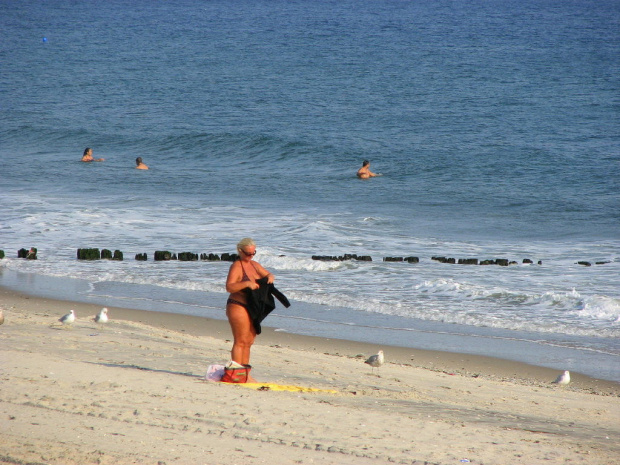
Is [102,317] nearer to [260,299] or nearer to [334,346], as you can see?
[334,346]

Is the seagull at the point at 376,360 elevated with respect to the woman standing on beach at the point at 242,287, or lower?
lower

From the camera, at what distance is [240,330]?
21.6 ft

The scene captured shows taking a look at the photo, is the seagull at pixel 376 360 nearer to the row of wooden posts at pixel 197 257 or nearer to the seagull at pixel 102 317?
the seagull at pixel 102 317

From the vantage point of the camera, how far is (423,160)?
2973cm

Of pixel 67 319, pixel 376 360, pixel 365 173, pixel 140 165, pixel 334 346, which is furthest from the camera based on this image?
pixel 140 165

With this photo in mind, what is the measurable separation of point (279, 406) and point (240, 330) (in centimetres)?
102

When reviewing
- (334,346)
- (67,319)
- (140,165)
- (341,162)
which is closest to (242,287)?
(334,346)

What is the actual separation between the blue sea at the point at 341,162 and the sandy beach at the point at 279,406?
143 cm

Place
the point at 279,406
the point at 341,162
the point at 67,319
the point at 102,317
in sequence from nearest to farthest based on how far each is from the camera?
1. the point at 279,406
2. the point at 67,319
3. the point at 102,317
4. the point at 341,162

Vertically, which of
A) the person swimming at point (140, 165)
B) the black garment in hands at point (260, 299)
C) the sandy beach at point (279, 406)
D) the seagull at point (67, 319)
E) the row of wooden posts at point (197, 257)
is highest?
the person swimming at point (140, 165)

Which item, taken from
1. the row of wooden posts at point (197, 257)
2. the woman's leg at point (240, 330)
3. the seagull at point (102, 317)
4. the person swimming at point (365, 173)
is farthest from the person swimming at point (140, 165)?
the woman's leg at point (240, 330)

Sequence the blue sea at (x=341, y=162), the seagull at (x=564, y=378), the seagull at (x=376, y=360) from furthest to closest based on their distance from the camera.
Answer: the blue sea at (x=341, y=162), the seagull at (x=376, y=360), the seagull at (x=564, y=378)

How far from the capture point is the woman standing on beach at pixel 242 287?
6398 millimetres

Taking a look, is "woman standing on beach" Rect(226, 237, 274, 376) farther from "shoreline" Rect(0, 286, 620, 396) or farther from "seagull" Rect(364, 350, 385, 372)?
"seagull" Rect(364, 350, 385, 372)
